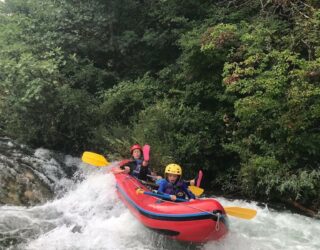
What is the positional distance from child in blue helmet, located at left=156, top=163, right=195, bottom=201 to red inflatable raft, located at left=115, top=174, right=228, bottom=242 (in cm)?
27

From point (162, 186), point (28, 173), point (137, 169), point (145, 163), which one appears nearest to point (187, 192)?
point (162, 186)

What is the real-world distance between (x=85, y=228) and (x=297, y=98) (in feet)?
13.7

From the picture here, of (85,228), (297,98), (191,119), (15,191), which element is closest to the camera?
(85,228)

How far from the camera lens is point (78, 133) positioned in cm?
1127

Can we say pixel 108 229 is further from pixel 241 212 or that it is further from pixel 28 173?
pixel 28 173

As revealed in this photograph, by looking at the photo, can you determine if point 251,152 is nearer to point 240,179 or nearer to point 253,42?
point 240,179

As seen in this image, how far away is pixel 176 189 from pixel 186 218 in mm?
1118

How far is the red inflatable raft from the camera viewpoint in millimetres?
5574

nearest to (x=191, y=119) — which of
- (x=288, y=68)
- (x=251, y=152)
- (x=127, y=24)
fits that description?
(x=251, y=152)

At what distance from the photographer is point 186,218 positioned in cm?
566

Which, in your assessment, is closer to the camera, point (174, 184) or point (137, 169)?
point (174, 184)

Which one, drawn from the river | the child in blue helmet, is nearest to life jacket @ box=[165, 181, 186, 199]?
the child in blue helmet

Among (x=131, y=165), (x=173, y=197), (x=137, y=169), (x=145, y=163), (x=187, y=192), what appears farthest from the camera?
(x=131, y=165)

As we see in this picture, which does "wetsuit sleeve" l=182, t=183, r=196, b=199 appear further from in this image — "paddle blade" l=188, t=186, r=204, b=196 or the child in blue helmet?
"paddle blade" l=188, t=186, r=204, b=196
